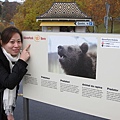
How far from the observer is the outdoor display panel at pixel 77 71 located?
214 centimetres

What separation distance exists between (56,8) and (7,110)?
1957cm

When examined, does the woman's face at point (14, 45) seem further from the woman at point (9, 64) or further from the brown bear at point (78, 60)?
the brown bear at point (78, 60)

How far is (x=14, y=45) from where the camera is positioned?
245cm

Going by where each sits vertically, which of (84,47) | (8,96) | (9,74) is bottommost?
(8,96)

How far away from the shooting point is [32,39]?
8.73ft

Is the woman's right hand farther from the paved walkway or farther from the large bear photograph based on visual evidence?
the paved walkway

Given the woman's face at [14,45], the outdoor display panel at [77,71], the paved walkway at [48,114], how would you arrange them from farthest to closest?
the paved walkway at [48,114], the woman's face at [14,45], the outdoor display panel at [77,71]

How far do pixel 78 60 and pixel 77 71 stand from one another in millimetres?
105

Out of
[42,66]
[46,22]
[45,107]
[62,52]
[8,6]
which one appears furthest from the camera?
[8,6]

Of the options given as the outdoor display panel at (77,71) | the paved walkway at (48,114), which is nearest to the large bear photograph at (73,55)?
the outdoor display panel at (77,71)

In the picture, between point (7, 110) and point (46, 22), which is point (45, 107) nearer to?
point (7, 110)

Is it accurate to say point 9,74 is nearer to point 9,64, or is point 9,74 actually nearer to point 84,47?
point 9,64

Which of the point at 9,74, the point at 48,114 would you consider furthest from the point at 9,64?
the point at 48,114

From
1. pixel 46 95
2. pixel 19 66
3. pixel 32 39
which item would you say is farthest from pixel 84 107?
pixel 32 39
